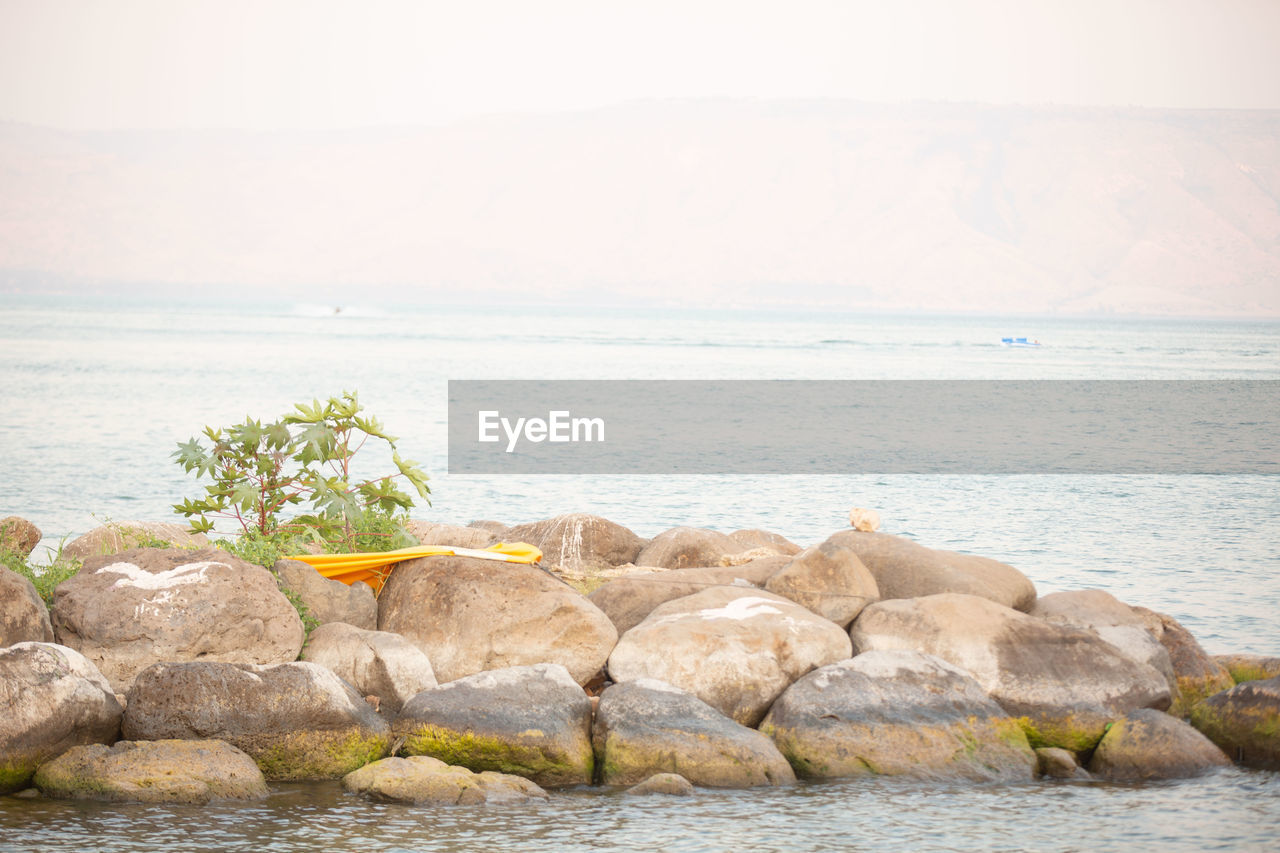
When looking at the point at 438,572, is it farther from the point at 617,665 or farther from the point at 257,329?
the point at 257,329

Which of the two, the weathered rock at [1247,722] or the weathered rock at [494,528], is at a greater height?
the weathered rock at [494,528]

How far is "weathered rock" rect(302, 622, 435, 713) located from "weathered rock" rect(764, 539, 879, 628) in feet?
12.3

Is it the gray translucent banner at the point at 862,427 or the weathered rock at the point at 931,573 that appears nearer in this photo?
the weathered rock at the point at 931,573

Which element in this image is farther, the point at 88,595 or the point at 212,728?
the point at 88,595

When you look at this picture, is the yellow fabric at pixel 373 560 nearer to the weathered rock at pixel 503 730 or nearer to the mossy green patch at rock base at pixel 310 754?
the weathered rock at pixel 503 730

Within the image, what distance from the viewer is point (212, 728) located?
34.5 feet

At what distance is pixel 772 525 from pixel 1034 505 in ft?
25.1

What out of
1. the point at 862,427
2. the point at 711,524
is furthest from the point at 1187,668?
the point at 862,427

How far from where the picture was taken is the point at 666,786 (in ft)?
35.0

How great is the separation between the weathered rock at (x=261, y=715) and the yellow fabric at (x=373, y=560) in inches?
80.0

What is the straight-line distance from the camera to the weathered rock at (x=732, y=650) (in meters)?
11.9

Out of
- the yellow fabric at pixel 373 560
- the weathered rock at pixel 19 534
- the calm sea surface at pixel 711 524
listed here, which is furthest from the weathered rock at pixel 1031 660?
the weathered rock at pixel 19 534

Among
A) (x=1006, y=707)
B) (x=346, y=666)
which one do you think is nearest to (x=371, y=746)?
(x=346, y=666)

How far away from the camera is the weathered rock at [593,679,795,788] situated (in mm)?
10930
